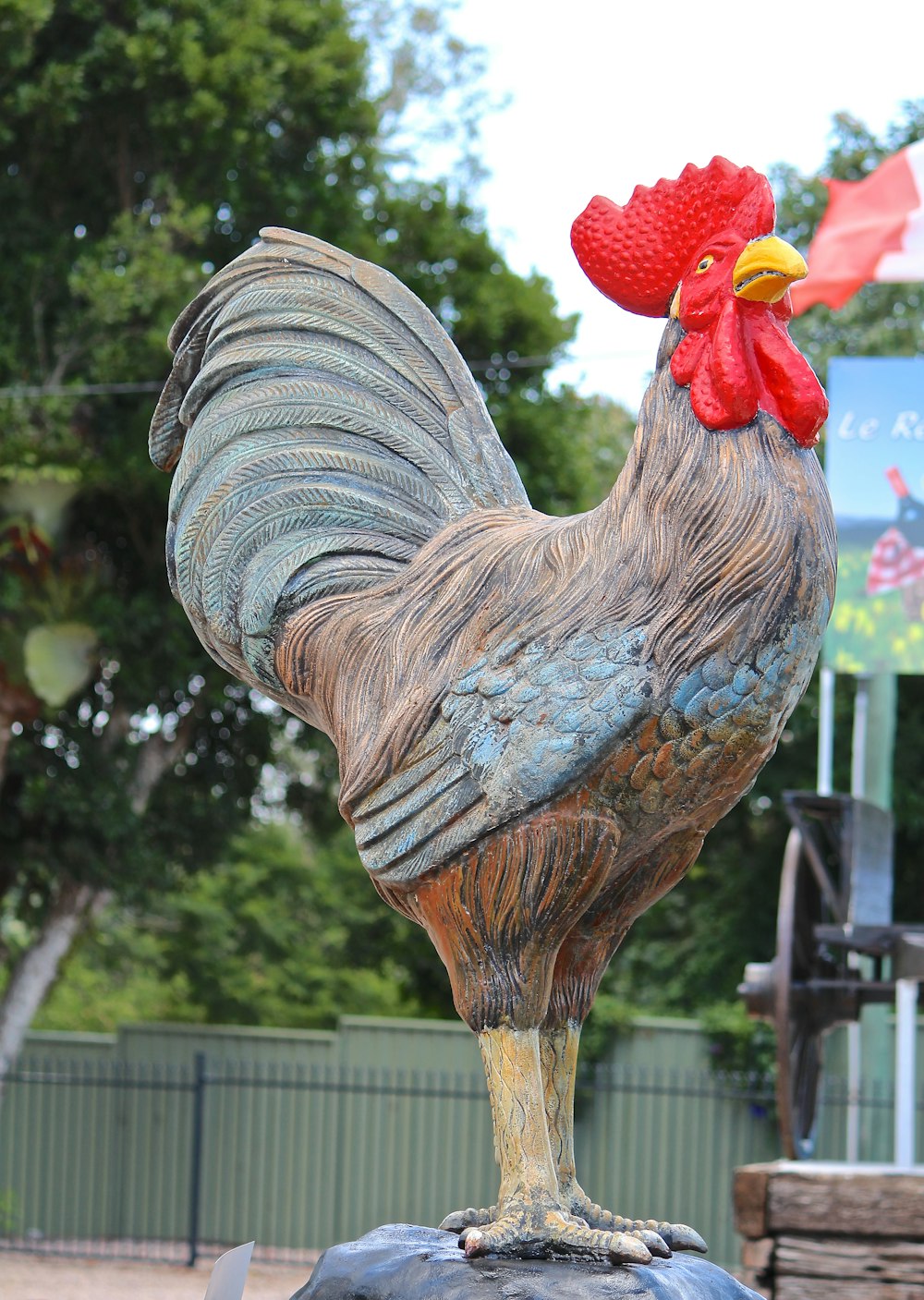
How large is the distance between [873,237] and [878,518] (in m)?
2.20

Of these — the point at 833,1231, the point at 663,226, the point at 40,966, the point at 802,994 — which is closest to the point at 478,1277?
the point at 663,226

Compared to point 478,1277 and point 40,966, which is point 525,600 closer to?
point 478,1277

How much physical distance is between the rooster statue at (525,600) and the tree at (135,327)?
7054 mm

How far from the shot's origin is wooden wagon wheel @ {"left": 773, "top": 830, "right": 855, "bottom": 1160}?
7.73m

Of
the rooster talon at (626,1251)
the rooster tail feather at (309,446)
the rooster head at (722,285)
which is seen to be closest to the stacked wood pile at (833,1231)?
the rooster talon at (626,1251)

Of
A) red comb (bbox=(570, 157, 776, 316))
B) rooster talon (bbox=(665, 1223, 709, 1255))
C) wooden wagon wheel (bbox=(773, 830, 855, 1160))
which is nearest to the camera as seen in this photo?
red comb (bbox=(570, 157, 776, 316))

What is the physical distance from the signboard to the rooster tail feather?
594 centimetres

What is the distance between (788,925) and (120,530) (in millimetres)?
5900

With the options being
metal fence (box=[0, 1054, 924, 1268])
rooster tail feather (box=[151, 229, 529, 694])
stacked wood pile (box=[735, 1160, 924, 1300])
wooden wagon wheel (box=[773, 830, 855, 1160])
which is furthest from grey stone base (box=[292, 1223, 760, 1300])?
metal fence (box=[0, 1054, 924, 1268])

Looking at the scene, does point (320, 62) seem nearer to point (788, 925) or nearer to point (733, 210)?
point (788, 925)

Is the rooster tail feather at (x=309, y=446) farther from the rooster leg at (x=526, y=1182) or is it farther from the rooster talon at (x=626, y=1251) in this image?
the rooster talon at (x=626, y=1251)

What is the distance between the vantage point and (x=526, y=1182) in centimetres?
270

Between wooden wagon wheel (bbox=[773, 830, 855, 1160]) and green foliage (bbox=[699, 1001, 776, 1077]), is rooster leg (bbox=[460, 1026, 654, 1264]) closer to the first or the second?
wooden wagon wheel (bbox=[773, 830, 855, 1160])

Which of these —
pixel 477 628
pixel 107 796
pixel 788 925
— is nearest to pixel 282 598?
pixel 477 628
